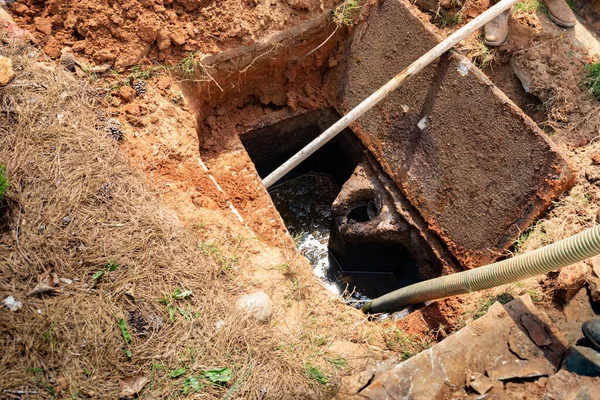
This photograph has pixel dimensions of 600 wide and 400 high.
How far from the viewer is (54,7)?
3432 mm

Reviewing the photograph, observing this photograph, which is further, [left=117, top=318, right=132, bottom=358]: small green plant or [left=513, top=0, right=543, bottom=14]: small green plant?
[left=513, top=0, right=543, bottom=14]: small green plant

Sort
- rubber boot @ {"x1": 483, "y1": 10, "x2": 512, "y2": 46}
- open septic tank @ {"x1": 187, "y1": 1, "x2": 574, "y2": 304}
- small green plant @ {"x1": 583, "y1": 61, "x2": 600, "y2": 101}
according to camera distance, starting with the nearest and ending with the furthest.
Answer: open septic tank @ {"x1": 187, "y1": 1, "x2": 574, "y2": 304}, small green plant @ {"x1": 583, "y1": 61, "x2": 600, "y2": 101}, rubber boot @ {"x1": 483, "y1": 10, "x2": 512, "y2": 46}

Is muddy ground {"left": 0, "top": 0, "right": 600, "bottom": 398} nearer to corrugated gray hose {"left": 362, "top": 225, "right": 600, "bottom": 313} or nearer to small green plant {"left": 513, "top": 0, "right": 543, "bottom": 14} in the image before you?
small green plant {"left": 513, "top": 0, "right": 543, "bottom": 14}

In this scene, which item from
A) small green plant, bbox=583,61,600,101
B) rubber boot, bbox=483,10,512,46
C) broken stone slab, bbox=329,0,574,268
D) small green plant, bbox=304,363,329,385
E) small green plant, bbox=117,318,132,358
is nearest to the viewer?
small green plant, bbox=117,318,132,358

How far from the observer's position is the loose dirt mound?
3.44 m

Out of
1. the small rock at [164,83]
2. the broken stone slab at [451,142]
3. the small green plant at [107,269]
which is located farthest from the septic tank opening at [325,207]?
the small green plant at [107,269]

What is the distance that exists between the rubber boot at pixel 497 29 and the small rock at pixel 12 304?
3.67 meters

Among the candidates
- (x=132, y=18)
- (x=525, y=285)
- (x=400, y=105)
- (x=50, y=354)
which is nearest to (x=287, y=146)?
(x=400, y=105)

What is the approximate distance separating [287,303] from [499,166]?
5.88 feet

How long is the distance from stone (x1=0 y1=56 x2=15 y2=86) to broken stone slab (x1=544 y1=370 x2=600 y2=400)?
11.9ft

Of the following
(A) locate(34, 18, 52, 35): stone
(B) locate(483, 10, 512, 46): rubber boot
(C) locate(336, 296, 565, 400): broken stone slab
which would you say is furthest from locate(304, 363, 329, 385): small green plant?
(A) locate(34, 18, 52, 35): stone

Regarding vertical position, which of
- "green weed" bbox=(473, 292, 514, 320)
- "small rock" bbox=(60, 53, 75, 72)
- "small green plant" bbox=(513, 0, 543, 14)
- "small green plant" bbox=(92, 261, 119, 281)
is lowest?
"small green plant" bbox=(92, 261, 119, 281)

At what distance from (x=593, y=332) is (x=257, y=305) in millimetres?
1796

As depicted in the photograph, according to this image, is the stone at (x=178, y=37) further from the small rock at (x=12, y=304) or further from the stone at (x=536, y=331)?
the stone at (x=536, y=331)
